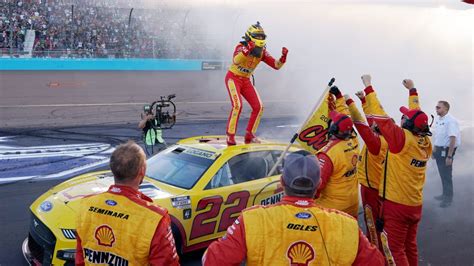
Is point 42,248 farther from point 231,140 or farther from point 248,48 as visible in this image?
point 248,48

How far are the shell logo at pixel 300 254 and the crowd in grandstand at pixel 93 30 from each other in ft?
81.2

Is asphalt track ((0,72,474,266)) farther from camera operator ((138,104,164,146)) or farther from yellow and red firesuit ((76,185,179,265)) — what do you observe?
yellow and red firesuit ((76,185,179,265))

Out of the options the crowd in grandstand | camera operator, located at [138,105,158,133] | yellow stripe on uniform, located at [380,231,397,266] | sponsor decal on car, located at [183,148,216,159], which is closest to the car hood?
sponsor decal on car, located at [183,148,216,159]

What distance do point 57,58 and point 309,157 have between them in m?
25.1

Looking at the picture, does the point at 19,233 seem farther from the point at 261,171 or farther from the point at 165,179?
the point at 261,171

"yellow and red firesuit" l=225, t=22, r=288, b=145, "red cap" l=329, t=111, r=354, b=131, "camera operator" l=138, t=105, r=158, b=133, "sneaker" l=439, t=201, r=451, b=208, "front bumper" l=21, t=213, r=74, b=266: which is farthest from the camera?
"camera operator" l=138, t=105, r=158, b=133

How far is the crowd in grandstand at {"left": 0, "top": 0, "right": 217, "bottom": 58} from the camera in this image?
2611cm

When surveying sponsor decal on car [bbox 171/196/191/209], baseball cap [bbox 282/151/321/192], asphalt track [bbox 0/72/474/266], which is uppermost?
baseball cap [bbox 282/151/321/192]

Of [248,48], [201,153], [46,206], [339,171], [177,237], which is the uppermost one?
[248,48]

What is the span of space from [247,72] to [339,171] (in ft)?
10.7

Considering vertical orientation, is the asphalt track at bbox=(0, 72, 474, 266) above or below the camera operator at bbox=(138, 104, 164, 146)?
below

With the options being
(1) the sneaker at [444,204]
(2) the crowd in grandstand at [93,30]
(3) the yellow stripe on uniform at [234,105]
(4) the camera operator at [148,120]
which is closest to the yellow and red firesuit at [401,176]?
(3) the yellow stripe on uniform at [234,105]

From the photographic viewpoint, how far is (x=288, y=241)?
267cm

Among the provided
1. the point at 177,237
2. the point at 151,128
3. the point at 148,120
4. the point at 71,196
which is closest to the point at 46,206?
the point at 71,196
